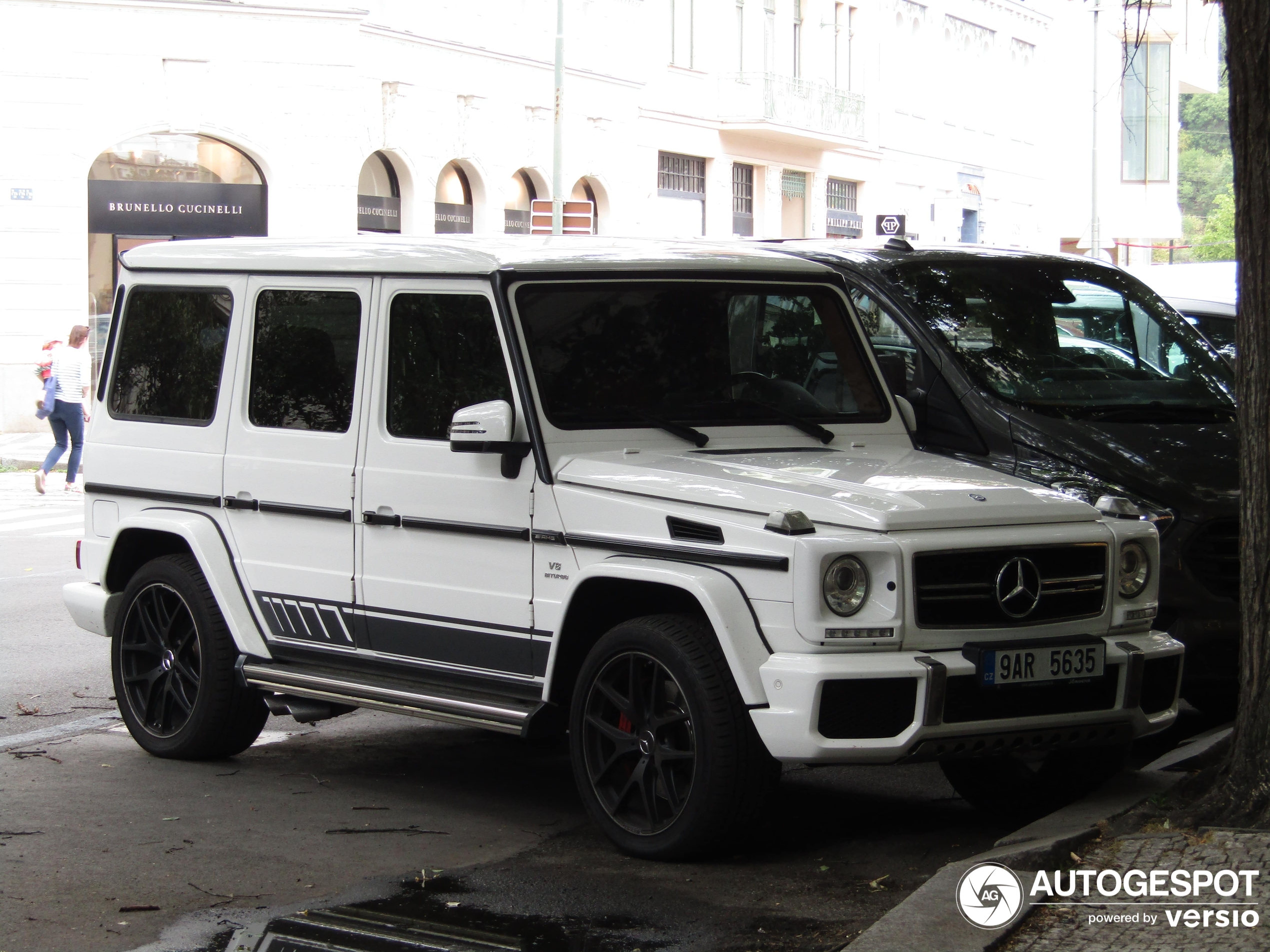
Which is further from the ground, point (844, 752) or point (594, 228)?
point (594, 228)

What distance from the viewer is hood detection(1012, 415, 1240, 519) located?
25.1 feet

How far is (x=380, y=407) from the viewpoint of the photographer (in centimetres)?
699

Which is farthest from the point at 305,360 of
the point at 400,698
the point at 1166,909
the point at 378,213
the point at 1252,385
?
the point at 378,213

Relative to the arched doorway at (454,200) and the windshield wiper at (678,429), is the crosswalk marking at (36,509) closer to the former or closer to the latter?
the arched doorway at (454,200)

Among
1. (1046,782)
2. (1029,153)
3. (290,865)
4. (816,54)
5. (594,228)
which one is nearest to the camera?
(290,865)

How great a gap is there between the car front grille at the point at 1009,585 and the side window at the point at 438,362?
5.60 ft

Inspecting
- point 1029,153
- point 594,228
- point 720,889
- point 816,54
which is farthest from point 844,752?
point 1029,153

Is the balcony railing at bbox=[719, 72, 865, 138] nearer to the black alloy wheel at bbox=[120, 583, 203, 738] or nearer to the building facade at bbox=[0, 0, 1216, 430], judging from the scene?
the building facade at bbox=[0, 0, 1216, 430]

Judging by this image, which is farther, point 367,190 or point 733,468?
point 367,190

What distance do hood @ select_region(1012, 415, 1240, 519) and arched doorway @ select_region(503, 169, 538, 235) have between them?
2624 cm

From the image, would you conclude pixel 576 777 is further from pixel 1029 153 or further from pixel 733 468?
pixel 1029 153

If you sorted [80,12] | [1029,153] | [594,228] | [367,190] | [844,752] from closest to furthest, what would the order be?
[844,752], [80,12], [367,190], [594,228], [1029,153]

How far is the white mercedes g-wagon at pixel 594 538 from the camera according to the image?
569cm

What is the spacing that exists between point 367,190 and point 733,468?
2581cm
